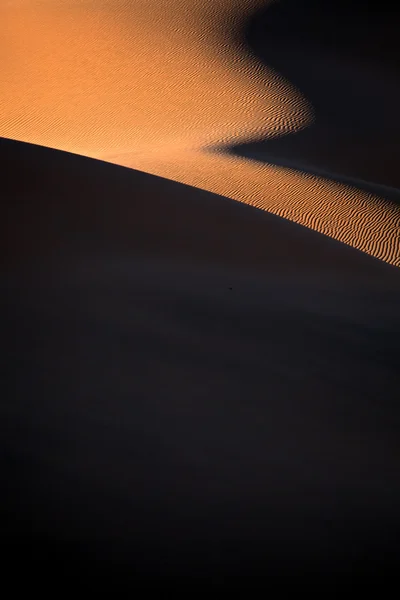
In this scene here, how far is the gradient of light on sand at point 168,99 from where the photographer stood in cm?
945

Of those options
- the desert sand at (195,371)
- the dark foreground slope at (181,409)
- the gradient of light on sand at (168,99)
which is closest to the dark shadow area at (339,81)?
the gradient of light on sand at (168,99)

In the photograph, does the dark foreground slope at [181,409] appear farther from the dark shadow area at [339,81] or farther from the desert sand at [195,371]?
the dark shadow area at [339,81]

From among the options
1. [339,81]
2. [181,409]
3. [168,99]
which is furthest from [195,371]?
[339,81]

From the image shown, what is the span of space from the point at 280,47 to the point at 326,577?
20.2 m

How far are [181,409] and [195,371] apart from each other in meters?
0.54

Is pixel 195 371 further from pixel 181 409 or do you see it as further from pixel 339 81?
pixel 339 81

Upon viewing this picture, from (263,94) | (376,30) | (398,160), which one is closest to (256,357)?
(398,160)

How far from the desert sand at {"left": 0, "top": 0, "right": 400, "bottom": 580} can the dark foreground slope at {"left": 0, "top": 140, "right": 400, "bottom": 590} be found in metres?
0.01

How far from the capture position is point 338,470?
289 centimetres

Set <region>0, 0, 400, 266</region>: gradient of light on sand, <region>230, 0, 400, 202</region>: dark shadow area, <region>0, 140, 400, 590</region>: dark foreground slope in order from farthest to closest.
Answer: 1. <region>230, 0, 400, 202</region>: dark shadow area
2. <region>0, 0, 400, 266</region>: gradient of light on sand
3. <region>0, 140, 400, 590</region>: dark foreground slope

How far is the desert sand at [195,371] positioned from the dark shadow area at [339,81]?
2.23 meters

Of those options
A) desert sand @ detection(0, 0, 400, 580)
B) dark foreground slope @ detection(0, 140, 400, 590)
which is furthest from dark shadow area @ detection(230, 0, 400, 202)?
dark foreground slope @ detection(0, 140, 400, 590)

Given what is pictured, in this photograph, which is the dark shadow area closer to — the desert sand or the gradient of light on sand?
the gradient of light on sand

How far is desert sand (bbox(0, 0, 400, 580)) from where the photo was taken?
2.26m
